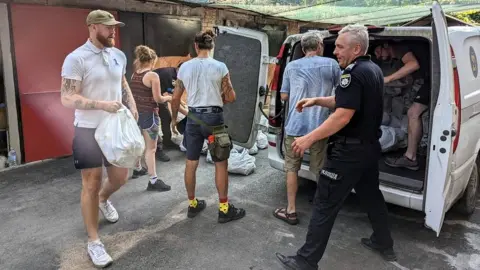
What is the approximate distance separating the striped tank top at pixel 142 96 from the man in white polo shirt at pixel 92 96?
4.75 ft

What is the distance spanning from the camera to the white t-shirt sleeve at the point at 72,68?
8.95 ft

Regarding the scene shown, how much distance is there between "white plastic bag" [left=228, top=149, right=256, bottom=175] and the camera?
5.07m

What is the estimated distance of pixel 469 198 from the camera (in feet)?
12.4

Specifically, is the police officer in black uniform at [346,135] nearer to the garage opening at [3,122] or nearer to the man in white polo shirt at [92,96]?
the man in white polo shirt at [92,96]

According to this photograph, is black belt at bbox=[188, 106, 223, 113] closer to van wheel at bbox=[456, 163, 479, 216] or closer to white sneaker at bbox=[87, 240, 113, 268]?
white sneaker at bbox=[87, 240, 113, 268]

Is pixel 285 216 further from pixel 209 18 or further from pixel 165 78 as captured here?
pixel 209 18

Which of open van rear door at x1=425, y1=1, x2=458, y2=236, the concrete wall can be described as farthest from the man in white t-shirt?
the concrete wall

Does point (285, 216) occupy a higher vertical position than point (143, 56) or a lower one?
lower

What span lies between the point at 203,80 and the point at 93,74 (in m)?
0.99

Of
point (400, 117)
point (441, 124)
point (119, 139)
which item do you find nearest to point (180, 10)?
point (400, 117)

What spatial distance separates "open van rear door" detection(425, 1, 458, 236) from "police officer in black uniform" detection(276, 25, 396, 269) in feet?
1.31

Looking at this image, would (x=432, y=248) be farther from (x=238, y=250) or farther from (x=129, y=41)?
(x=129, y=41)

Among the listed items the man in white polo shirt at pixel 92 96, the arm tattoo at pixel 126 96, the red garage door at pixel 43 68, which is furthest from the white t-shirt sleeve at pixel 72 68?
the red garage door at pixel 43 68

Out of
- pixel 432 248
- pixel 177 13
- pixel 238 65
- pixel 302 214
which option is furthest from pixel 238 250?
pixel 177 13
